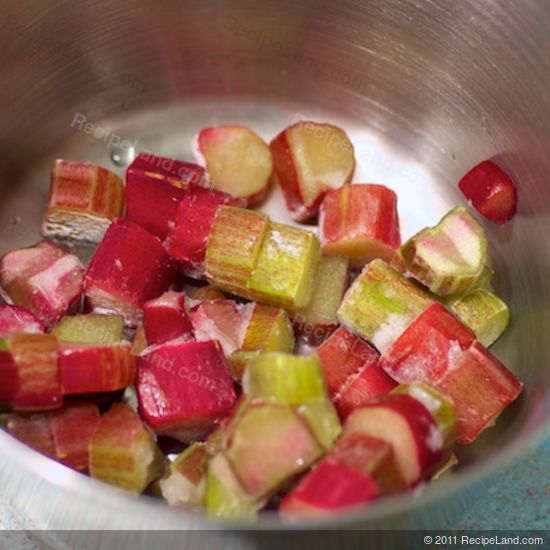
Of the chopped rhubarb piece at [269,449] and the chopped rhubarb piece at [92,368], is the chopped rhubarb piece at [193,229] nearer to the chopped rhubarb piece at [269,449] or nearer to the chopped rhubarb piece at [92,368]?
the chopped rhubarb piece at [92,368]

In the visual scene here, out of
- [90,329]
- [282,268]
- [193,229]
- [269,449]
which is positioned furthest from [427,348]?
[90,329]

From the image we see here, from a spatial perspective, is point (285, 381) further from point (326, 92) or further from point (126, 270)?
point (326, 92)

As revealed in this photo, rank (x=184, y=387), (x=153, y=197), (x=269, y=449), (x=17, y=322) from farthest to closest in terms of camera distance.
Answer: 1. (x=153, y=197)
2. (x=17, y=322)
3. (x=184, y=387)
4. (x=269, y=449)

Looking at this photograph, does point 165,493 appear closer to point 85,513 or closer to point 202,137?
point 85,513

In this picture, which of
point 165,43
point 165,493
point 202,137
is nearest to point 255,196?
point 202,137

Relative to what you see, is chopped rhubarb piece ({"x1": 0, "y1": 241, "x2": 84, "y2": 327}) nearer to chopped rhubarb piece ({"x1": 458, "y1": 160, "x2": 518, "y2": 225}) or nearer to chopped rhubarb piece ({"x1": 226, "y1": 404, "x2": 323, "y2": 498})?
chopped rhubarb piece ({"x1": 226, "y1": 404, "x2": 323, "y2": 498})

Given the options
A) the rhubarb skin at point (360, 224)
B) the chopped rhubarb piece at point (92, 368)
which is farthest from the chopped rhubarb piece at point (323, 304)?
the chopped rhubarb piece at point (92, 368)

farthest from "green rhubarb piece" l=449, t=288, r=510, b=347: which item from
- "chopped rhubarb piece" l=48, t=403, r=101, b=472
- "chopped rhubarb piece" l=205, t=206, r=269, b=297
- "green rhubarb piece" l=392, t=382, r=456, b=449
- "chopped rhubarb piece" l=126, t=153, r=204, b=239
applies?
"chopped rhubarb piece" l=48, t=403, r=101, b=472
